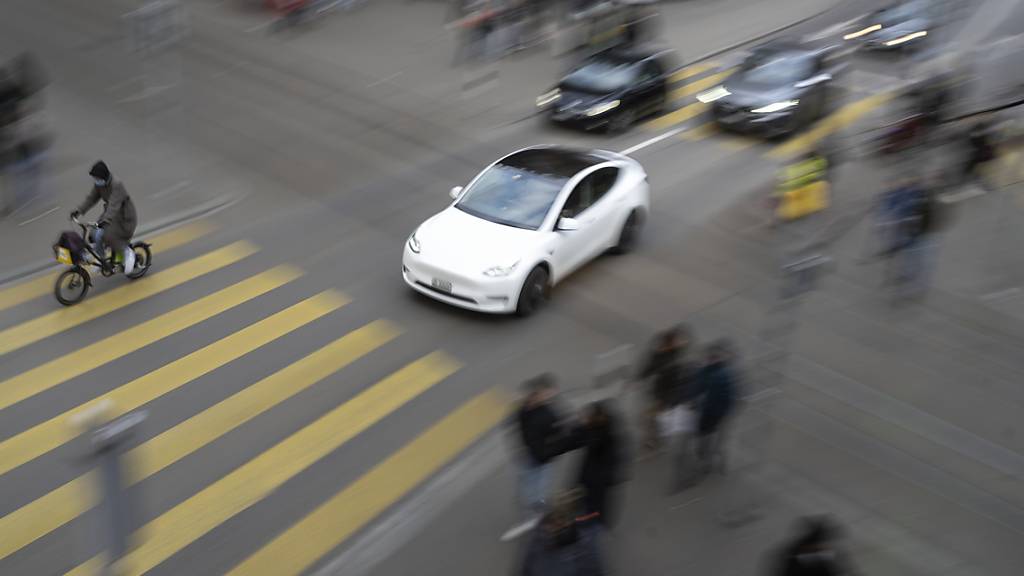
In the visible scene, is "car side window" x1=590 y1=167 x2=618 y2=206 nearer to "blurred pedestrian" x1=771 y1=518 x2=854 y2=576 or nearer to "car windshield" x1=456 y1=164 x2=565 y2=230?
"car windshield" x1=456 y1=164 x2=565 y2=230

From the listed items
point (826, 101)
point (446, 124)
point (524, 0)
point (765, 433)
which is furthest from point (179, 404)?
point (524, 0)

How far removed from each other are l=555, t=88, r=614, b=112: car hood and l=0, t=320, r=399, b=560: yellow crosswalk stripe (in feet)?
26.0

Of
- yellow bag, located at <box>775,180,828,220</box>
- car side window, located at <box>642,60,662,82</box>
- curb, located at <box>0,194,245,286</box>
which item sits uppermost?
curb, located at <box>0,194,245,286</box>

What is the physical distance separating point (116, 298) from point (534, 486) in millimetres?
6569

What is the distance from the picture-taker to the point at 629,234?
14.5 m

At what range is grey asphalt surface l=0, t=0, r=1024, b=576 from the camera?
899 centimetres

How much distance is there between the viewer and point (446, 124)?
63.0 ft

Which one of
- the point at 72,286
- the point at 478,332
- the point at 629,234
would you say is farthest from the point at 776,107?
the point at 72,286

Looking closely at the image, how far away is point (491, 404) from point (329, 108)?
1053cm

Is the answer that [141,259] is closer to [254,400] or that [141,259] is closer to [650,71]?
[254,400]

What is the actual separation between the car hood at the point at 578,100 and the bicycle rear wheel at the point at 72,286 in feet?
31.2

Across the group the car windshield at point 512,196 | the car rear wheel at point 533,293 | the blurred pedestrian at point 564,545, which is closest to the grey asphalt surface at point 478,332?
the car rear wheel at point 533,293

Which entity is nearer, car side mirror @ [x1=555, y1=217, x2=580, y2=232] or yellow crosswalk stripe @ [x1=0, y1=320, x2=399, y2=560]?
yellow crosswalk stripe @ [x1=0, y1=320, x2=399, y2=560]

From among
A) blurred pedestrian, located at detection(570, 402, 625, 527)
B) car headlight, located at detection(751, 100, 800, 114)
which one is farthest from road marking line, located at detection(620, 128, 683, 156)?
blurred pedestrian, located at detection(570, 402, 625, 527)
